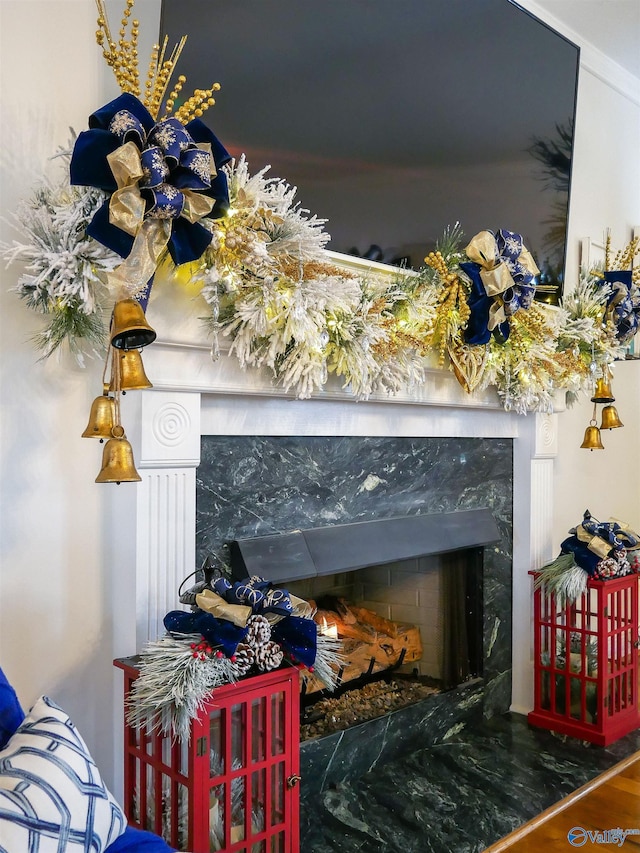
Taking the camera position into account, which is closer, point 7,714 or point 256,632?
point 7,714

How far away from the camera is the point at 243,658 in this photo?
4.82 feet

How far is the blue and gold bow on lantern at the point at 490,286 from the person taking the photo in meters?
2.14

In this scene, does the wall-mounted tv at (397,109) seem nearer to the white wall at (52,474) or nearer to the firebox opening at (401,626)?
the white wall at (52,474)

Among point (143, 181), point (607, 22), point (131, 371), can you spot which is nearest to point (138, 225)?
point (143, 181)

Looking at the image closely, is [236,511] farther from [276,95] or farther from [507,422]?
[507,422]

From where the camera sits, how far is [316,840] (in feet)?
6.16

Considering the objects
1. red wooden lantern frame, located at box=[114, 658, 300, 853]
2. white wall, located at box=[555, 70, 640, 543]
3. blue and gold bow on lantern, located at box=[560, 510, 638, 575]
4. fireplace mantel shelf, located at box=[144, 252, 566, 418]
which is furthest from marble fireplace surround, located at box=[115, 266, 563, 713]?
white wall, located at box=[555, 70, 640, 543]

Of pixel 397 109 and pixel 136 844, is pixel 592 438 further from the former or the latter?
pixel 136 844

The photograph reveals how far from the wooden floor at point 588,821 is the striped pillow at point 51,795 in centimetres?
122

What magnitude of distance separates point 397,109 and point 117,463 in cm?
152

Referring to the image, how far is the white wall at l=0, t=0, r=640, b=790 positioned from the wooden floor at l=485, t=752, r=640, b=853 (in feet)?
3.80

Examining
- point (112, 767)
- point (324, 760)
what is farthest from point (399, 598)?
point (112, 767)

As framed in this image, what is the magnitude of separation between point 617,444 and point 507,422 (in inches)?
45.1

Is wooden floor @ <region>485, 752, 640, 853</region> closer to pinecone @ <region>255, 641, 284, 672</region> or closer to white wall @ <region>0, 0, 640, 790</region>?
pinecone @ <region>255, 641, 284, 672</region>
